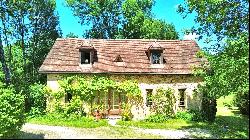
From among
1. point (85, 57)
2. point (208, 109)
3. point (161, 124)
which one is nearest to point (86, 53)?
point (85, 57)

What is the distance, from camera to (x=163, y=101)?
3409 centimetres

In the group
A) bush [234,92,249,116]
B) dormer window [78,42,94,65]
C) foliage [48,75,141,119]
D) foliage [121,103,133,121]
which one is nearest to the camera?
foliage [48,75,141,119]

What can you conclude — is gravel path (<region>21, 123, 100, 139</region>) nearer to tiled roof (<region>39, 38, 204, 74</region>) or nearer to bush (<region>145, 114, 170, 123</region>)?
tiled roof (<region>39, 38, 204, 74</region>)

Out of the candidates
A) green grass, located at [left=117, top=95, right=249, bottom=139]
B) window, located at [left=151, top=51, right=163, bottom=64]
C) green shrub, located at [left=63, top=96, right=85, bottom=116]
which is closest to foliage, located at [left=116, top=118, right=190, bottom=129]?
green grass, located at [left=117, top=95, right=249, bottom=139]

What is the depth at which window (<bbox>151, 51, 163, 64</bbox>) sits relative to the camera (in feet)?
117

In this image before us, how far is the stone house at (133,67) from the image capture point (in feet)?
110

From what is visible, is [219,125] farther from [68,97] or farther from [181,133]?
[68,97]

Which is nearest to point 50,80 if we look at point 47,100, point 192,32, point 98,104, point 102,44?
point 47,100

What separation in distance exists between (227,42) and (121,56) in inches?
515

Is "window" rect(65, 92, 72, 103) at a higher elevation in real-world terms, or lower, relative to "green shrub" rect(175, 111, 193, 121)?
higher

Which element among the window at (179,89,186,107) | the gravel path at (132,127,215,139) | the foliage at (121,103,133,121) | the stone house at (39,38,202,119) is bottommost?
the gravel path at (132,127,215,139)

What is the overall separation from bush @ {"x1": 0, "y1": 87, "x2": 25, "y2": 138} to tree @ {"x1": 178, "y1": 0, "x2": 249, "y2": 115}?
12593 millimetres

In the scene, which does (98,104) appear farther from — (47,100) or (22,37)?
(22,37)

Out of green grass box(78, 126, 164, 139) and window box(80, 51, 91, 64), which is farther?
window box(80, 51, 91, 64)
